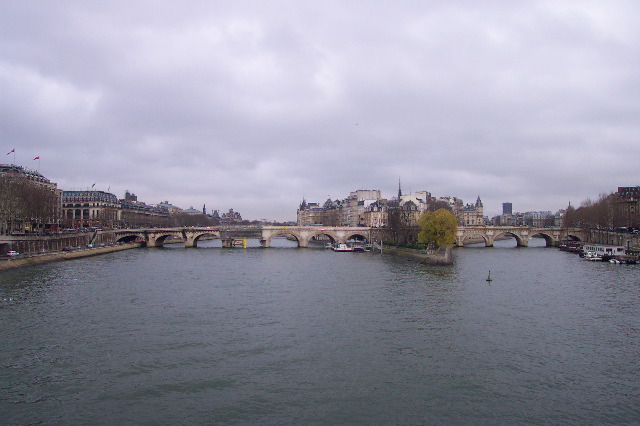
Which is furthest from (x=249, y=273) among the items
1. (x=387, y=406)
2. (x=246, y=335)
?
(x=387, y=406)

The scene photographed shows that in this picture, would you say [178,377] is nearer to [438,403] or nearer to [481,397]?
[438,403]

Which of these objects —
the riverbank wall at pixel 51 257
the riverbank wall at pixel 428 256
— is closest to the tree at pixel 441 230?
the riverbank wall at pixel 428 256

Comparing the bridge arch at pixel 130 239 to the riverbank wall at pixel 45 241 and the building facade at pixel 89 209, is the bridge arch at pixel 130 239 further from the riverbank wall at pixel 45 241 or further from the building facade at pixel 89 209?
the building facade at pixel 89 209

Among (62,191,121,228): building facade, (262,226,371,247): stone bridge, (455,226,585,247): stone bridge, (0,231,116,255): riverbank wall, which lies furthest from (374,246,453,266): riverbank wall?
(62,191,121,228): building facade

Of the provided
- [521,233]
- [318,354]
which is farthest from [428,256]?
[521,233]

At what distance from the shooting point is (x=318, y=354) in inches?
772

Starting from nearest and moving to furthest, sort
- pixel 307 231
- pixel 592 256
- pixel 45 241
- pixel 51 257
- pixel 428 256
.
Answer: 1. pixel 428 256
2. pixel 51 257
3. pixel 592 256
4. pixel 45 241
5. pixel 307 231

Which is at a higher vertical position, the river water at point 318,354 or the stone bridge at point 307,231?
the stone bridge at point 307,231

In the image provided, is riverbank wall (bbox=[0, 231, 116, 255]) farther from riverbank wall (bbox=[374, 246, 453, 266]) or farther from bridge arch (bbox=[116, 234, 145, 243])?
riverbank wall (bbox=[374, 246, 453, 266])

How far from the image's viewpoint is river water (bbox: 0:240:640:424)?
47.8 ft

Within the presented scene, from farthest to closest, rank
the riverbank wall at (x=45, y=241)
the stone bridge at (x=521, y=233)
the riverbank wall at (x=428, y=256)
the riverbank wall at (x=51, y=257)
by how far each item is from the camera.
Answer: the stone bridge at (x=521, y=233) < the riverbank wall at (x=45, y=241) < the riverbank wall at (x=428, y=256) < the riverbank wall at (x=51, y=257)

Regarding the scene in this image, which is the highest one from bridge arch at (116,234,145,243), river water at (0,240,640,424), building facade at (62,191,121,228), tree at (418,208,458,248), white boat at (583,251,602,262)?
building facade at (62,191,121,228)

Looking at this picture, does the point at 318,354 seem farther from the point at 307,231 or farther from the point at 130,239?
the point at 130,239

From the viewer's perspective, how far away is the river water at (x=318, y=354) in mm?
14578
